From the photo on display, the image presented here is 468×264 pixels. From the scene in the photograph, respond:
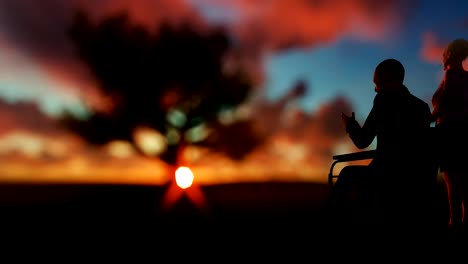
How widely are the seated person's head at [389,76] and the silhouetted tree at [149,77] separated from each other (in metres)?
19.9

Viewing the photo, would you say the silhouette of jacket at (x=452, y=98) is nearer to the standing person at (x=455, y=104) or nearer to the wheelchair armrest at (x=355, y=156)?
the standing person at (x=455, y=104)

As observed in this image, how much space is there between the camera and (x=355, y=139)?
3.77 m

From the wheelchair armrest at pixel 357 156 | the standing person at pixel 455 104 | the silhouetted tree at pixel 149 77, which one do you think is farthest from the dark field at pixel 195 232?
the silhouetted tree at pixel 149 77

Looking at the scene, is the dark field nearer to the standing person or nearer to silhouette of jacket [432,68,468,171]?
the standing person

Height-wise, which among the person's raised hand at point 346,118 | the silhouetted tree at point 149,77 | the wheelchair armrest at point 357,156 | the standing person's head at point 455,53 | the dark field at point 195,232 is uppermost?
the silhouetted tree at point 149,77

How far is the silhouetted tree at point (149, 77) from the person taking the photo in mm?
23281

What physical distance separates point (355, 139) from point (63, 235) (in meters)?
4.13

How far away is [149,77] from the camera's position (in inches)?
912

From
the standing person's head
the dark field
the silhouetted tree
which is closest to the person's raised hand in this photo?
the dark field

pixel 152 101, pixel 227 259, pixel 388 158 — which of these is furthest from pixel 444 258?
pixel 152 101

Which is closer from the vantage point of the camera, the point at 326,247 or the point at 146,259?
the point at 326,247

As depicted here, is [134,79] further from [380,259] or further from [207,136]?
[380,259]

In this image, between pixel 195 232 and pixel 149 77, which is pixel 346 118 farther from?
pixel 149 77

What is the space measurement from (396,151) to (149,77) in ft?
66.4
